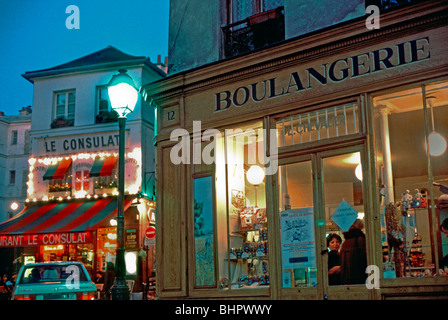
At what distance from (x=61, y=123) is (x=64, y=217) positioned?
16.5ft

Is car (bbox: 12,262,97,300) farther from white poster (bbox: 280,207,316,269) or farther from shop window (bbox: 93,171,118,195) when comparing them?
shop window (bbox: 93,171,118,195)

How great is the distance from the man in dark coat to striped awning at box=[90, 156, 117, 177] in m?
16.6

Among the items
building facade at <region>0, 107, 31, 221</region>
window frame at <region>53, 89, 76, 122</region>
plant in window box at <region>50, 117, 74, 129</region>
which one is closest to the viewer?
plant in window box at <region>50, 117, 74, 129</region>

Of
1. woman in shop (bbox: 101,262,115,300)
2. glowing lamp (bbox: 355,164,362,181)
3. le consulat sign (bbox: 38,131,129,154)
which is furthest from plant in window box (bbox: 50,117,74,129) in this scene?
glowing lamp (bbox: 355,164,362,181)

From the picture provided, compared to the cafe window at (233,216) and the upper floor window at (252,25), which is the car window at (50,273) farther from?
the upper floor window at (252,25)

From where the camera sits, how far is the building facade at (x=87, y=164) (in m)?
23.7

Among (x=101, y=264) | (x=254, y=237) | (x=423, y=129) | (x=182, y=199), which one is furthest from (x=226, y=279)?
(x=101, y=264)

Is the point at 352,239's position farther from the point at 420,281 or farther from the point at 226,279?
the point at 226,279

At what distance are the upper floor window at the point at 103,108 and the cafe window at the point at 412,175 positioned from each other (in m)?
17.8

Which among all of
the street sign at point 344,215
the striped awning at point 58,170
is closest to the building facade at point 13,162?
the striped awning at point 58,170

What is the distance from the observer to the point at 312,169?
944cm

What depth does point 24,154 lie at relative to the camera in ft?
119

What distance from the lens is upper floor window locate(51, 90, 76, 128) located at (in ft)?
85.3
